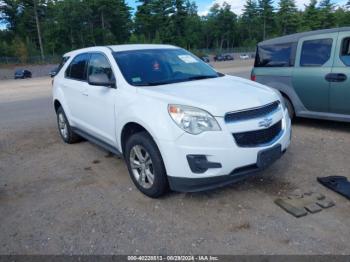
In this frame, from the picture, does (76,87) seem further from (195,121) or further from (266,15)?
(266,15)

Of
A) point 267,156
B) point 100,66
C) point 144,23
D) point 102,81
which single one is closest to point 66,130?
point 100,66

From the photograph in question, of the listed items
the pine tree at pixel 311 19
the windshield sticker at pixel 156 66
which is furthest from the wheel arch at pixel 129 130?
the pine tree at pixel 311 19

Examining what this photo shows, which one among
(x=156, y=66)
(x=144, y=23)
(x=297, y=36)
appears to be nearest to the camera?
(x=156, y=66)

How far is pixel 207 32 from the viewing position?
102m

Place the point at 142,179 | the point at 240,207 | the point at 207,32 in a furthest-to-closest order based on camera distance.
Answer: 1. the point at 207,32
2. the point at 142,179
3. the point at 240,207

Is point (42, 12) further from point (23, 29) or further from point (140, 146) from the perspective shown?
point (140, 146)

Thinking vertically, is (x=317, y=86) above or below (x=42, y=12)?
below

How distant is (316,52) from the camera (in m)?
6.14

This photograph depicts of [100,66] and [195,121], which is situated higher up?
[100,66]

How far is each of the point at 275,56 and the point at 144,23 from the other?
281ft

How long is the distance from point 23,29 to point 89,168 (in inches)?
3200

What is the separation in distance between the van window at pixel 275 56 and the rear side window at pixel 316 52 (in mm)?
260

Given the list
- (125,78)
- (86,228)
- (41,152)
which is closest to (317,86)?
(125,78)

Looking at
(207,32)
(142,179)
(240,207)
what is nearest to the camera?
(240,207)
